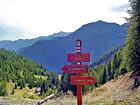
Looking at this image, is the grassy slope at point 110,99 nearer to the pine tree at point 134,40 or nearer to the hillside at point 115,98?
the hillside at point 115,98

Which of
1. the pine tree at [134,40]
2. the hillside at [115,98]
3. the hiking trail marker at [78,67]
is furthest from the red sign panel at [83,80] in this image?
the pine tree at [134,40]

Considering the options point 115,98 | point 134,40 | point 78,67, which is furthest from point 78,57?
point 134,40

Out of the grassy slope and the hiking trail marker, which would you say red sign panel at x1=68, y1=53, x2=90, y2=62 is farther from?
the grassy slope

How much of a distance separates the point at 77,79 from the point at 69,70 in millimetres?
899

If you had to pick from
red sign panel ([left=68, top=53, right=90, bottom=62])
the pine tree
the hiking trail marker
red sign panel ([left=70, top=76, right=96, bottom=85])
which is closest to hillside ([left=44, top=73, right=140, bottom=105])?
the pine tree

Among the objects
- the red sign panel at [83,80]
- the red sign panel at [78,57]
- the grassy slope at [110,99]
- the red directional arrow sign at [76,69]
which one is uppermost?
the red sign panel at [78,57]

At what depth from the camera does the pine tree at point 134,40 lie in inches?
2384

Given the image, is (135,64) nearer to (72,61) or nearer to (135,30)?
(135,30)

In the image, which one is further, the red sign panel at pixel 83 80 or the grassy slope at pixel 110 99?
the grassy slope at pixel 110 99

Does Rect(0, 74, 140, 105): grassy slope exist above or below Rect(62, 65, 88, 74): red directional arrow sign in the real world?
below

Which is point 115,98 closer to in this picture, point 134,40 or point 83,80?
point 134,40

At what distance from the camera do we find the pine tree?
199 feet

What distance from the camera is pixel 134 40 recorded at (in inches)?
2436

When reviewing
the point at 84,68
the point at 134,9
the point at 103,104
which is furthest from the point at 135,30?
the point at 84,68
